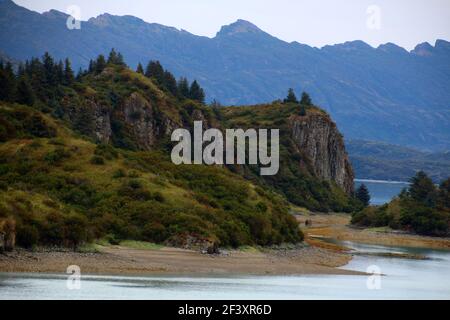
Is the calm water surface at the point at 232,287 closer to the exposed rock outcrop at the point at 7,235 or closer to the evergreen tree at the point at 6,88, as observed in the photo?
the exposed rock outcrop at the point at 7,235

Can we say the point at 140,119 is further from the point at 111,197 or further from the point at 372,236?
the point at 111,197

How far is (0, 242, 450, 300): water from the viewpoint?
188 ft

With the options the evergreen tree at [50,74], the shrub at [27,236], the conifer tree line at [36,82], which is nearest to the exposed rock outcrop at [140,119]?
the conifer tree line at [36,82]

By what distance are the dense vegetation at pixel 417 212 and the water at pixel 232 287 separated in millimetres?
69408

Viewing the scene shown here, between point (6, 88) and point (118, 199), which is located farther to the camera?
point (6, 88)

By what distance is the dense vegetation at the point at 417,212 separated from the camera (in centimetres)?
15662

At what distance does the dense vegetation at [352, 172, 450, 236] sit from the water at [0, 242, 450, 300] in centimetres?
6941

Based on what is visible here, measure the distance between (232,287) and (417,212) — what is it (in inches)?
3911

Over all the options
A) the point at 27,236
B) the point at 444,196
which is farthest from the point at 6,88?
the point at 444,196

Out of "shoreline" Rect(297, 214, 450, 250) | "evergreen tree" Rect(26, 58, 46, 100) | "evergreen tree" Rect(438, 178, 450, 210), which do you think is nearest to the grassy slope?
"shoreline" Rect(297, 214, 450, 250)

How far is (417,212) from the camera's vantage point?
160250 mm

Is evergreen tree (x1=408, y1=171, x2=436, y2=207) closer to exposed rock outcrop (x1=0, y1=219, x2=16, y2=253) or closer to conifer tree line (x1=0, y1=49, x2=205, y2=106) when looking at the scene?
conifer tree line (x1=0, y1=49, x2=205, y2=106)
